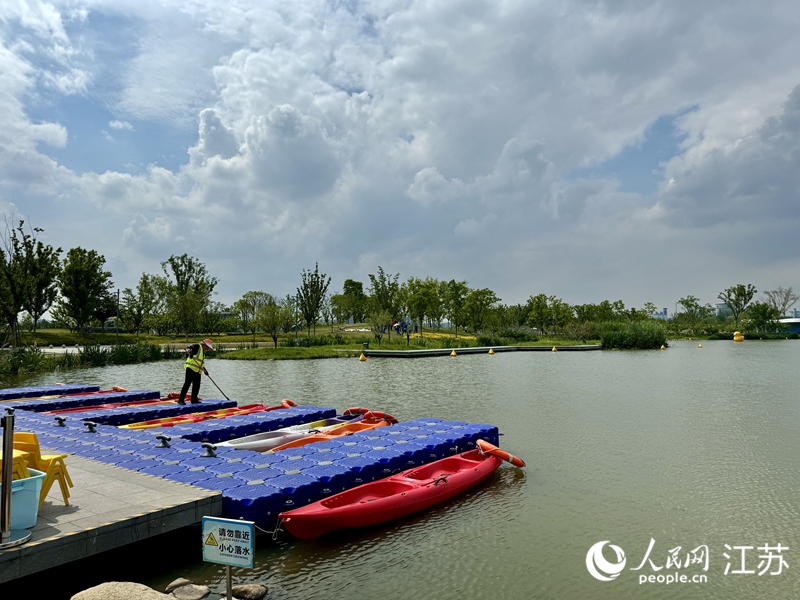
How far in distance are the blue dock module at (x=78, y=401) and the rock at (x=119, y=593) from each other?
38.7 feet

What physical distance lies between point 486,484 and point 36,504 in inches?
279

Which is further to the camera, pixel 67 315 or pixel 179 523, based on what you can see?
pixel 67 315

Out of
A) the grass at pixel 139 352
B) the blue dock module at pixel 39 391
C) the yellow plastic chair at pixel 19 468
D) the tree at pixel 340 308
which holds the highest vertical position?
the tree at pixel 340 308

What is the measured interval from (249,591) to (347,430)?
6580mm

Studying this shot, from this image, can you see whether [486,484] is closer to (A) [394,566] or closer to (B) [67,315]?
(A) [394,566]

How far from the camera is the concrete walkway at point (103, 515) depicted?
5024mm

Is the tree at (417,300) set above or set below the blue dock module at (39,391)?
above

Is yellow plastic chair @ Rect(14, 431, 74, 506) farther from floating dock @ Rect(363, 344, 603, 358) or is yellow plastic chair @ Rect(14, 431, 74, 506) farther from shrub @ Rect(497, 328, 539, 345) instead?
shrub @ Rect(497, 328, 539, 345)

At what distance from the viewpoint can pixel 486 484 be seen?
33.6 feet

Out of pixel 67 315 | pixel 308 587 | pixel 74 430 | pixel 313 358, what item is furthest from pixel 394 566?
pixel 67 315

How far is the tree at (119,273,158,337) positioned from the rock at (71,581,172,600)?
6734 cm

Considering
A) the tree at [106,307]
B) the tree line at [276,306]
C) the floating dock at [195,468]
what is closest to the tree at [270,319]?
the tree line at [276,306]

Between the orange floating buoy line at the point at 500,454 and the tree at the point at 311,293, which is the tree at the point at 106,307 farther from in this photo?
the orange floating buoy line at the point at 500,454

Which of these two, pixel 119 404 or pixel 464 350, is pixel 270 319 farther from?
pixel 119 404
